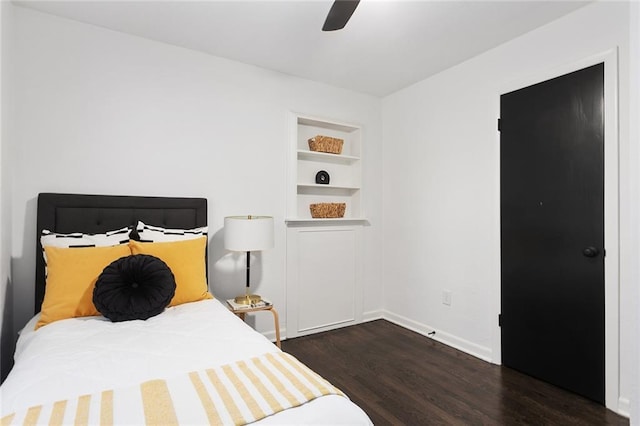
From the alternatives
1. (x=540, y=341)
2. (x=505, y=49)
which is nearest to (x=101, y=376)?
(x=540, y=341)

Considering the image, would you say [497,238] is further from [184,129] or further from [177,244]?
[184,129]

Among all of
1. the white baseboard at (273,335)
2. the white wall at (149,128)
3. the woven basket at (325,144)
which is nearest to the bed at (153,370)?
the white wall at (149,128)

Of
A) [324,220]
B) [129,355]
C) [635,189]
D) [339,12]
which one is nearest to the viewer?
[635,189]

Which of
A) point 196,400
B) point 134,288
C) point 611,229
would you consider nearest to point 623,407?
point 611,229

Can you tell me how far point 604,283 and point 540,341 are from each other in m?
0.64

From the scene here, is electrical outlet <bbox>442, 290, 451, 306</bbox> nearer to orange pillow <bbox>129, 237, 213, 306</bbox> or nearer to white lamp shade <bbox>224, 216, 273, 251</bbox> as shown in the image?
white lamp shade <bbox>224, 216, 273, 251</bbox>

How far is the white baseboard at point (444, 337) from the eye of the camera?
2.86 meters

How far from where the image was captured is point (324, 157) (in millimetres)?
3680

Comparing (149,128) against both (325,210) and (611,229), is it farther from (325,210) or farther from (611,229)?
(611,229)

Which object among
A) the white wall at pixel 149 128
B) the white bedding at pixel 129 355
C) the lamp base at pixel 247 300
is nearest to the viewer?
the white bedding at pixel 129 355

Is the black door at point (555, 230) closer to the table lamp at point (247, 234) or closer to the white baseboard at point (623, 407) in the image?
the white baseboard at point (623, 407)

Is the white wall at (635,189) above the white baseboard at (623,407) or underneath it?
above

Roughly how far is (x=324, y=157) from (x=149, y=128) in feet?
5.66

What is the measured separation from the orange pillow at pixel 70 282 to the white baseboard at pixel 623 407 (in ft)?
10.4
